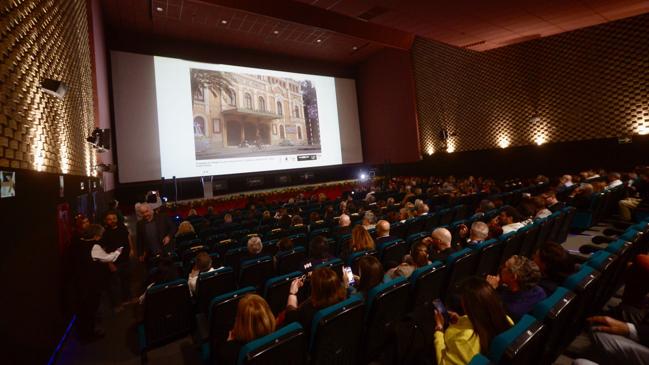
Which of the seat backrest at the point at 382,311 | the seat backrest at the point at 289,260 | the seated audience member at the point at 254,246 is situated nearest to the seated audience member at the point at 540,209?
the seat backrest at the point at 382,311

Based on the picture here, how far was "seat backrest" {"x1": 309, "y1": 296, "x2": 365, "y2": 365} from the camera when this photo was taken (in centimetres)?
189

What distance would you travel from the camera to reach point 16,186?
8.04 feet

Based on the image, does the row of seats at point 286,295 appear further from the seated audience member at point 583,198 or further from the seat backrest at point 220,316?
the seated audience member at point 583,198

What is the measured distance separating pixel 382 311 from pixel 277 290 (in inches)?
39.5

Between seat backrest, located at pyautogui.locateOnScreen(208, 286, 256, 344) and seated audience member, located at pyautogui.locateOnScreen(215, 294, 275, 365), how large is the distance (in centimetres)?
53

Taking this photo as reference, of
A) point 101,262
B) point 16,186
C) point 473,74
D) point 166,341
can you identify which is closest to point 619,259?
point 166,341

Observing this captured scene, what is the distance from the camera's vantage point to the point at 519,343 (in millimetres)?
1351

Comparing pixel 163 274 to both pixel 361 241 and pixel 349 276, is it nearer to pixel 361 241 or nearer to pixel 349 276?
pixel 349 276

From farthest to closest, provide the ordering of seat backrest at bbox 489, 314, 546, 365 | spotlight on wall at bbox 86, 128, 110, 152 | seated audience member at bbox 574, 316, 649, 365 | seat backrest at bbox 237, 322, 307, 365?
spotlight on wall at bbox 86, 128, 110, 152 < seated audience member at bbox 574, 316, 649, 365 < seat backrest at bbox 237, 322, 307, 365 < seat backrest at bbox 489, 314, 546, 365

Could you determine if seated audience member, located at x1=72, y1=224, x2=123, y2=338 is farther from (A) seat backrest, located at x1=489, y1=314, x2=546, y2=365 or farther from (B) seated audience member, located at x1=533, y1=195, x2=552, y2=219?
(B) seated audience member, located at x1=533, y1=195, x2=552, y2=219

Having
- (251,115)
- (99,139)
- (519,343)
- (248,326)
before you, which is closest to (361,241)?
(248,326)

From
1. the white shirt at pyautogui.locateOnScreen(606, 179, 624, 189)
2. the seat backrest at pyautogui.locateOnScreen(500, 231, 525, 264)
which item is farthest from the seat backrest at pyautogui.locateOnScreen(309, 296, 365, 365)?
the white shirt at pyautogui.locateOnScreen(606, 179, 624, 189)

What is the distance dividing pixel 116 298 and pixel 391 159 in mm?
13751

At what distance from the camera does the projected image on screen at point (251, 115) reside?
12445 mm
